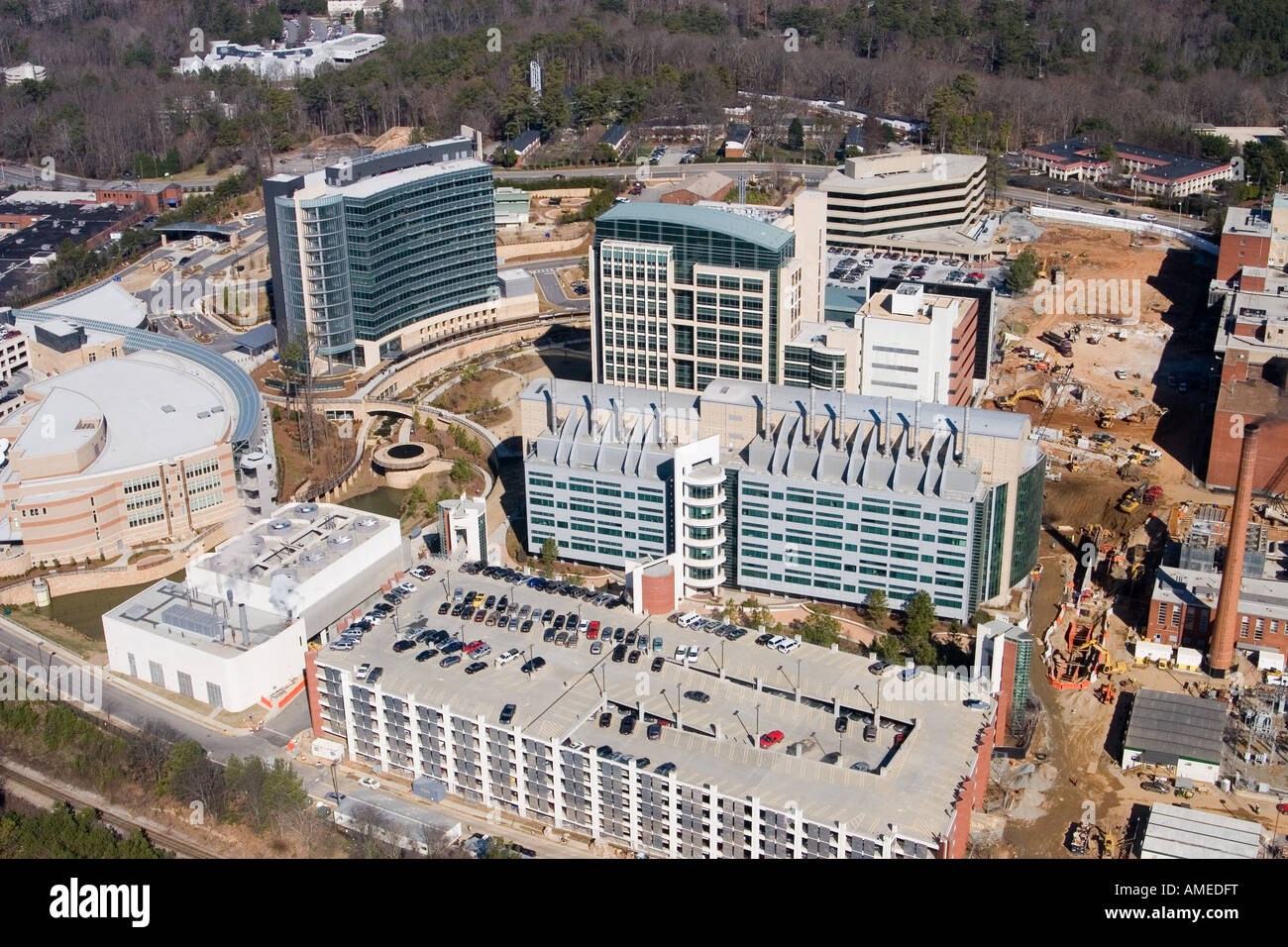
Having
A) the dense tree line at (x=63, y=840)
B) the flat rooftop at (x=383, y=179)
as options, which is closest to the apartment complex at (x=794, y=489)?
the dense tree line at (x=63, y=840)

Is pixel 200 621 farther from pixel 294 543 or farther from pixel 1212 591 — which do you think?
pixel 1212 591

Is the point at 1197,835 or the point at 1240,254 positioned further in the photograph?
the point at 1240,254

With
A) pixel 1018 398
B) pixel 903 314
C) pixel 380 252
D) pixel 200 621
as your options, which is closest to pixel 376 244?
pixel 380 252

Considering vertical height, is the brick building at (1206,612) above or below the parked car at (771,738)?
below

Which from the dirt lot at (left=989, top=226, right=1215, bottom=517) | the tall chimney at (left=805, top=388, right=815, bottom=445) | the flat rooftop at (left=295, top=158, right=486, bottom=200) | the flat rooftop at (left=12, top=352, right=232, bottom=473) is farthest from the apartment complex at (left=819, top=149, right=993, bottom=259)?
the flat rooftop at (left=12, top=352, right=232, bottom=473)

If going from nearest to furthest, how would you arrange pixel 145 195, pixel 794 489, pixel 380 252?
pixel 794 489 → pixel 380 252 → pixel 145 195

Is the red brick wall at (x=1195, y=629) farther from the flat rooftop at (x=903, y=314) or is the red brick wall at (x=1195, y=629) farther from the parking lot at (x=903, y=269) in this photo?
the parking lot at (x=903, y=269)
